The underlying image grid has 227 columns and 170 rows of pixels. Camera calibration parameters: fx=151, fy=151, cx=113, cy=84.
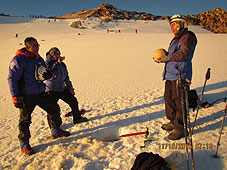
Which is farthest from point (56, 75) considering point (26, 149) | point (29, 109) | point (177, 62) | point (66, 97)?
point (177, 62)

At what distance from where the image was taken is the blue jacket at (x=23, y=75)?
2551 mm

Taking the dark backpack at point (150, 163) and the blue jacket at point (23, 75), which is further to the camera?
the blue jacket at point (23, 75)

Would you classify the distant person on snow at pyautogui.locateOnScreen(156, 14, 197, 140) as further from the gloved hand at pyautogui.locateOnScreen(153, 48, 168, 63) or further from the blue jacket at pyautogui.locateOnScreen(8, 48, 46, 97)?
the blue jacket at pyautogui.locateOnScreen(8, 48, 46, 97)

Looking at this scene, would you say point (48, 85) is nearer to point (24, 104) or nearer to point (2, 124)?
point (24, 104)

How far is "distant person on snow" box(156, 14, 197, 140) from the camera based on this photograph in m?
2.56

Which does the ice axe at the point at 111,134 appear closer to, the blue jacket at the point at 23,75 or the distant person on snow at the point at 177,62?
the distant person on snow at the point at 177,62

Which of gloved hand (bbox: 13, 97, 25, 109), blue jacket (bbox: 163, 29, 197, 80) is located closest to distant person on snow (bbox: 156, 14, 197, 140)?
blue jacket (bbox: 163, 29, 197, 80)

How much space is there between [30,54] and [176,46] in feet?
8.65

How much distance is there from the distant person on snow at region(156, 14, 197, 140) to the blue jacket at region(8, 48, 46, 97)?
236cm

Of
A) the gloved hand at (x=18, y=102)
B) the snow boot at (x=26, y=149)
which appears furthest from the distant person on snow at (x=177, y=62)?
the snow boot at (x=26, y=149)

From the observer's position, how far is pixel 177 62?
2771 millimetres

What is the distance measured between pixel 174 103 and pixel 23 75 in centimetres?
294

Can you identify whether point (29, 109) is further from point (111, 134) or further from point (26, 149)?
point (111, 134)

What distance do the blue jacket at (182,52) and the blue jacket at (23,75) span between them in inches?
98.1
